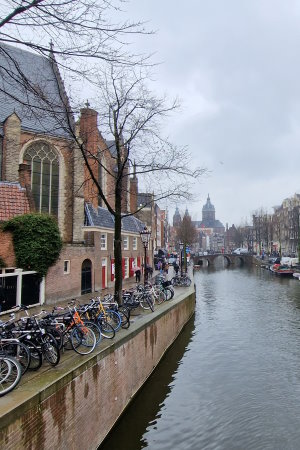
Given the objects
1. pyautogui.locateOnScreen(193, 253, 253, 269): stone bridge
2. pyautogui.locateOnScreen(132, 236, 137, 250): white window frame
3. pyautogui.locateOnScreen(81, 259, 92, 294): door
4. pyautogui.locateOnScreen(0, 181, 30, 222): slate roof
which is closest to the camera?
pyautogui.locateOnScreen(0, 181, 30, 222): slate roof

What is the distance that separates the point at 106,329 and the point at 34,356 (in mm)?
2810

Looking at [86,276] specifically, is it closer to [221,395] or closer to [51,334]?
[221,395]

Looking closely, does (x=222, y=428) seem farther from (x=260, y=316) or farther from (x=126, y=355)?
(x=260, y=316)

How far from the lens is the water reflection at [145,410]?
771 cm

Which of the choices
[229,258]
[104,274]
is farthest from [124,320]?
[229,258]

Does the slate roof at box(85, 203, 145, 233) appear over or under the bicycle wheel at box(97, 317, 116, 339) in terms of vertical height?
over

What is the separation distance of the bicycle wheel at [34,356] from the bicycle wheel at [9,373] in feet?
2.79

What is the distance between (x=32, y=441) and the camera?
199 inches

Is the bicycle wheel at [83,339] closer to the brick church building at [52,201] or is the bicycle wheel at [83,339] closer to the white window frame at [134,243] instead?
the brick church building at [52,201]

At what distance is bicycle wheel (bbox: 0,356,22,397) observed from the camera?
18.4ft

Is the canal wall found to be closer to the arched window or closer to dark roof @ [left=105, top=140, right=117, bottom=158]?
dark roof @ [left=105, top=140, right=117, bottom=158]

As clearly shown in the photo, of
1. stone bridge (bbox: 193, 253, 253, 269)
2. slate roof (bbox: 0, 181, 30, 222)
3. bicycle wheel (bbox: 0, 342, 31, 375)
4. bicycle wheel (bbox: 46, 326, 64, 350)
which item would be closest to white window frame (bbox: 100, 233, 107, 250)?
slate roof (bbox: 0, 181, 30, 222)

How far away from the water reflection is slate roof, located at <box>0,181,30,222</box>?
29.8ft

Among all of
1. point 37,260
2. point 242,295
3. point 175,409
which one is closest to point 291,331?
point 175,409
